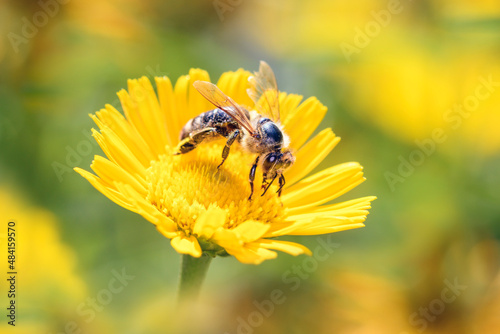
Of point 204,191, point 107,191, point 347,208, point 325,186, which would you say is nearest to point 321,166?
point 325,186

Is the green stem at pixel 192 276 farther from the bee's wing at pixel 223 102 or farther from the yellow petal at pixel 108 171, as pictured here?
the bee's wing at pixel 223 102

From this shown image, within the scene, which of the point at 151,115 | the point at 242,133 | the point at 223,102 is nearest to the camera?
the point at 223,102

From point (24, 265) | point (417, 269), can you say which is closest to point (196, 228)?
point (24, 265)

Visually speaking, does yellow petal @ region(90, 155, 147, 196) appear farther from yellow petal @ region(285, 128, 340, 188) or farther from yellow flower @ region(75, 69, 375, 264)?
yellow petal @ region(285, 128, 340, 188)

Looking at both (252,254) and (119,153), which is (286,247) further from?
(119,153)

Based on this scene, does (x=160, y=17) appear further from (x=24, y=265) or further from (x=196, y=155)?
(x=24, y=265)

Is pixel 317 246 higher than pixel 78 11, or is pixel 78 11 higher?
pixel 78 11
